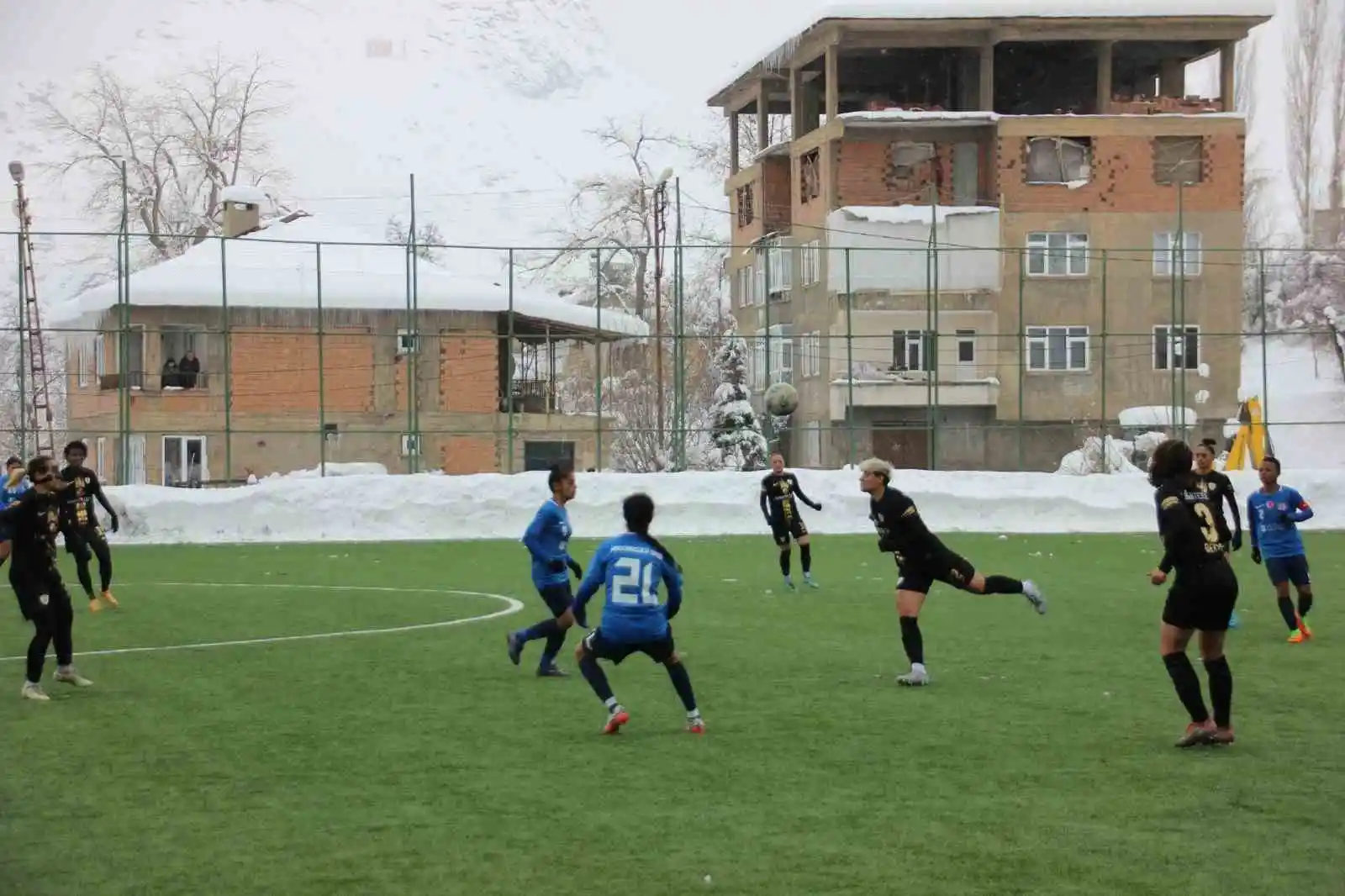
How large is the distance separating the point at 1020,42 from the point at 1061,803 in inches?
2270

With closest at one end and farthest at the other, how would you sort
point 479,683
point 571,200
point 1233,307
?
point 479,683
point 1233,307
point 571,200

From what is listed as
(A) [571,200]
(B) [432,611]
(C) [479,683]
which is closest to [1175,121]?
(A) [571,200]

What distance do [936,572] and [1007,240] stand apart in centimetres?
4757

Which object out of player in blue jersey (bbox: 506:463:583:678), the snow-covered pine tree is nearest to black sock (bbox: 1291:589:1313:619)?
player in blue jersey (bbox: 506:463:583:678)

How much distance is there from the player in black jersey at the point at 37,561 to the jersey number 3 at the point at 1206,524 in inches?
320

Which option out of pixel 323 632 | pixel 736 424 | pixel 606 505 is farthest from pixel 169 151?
pixel 323 632

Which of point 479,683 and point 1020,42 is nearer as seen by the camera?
point 479,683

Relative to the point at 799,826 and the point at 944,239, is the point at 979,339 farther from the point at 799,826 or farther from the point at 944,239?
the point at 799,826

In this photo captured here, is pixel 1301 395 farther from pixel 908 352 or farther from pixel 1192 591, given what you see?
pixel 1192 591

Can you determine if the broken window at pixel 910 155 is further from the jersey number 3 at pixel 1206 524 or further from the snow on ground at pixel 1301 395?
the jersey number 3 at pixel 1206 524

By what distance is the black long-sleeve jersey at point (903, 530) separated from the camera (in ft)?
44.5

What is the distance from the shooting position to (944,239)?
59.1 m

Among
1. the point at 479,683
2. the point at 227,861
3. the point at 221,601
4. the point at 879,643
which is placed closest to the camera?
the point at 227,861

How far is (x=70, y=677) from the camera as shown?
14.0 metres
